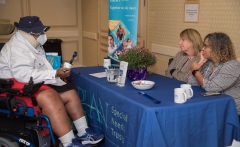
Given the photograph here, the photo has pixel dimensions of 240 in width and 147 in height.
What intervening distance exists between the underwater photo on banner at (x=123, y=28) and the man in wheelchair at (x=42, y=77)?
2.43 feet

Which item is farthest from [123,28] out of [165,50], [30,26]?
[30,26]

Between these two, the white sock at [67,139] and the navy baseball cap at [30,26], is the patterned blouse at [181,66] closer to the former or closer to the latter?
the white sock at [67,139]

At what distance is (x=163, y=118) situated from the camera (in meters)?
1.71

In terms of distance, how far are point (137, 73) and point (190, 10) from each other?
4.22 ft

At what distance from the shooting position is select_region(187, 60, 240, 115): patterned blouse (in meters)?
2.04

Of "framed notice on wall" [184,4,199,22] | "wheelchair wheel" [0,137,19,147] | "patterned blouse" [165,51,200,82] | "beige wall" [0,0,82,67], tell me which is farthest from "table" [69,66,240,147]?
"beige wall" [0,0,82,67]

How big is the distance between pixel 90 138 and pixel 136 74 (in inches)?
25.1

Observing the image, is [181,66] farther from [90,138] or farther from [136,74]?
[90,138]

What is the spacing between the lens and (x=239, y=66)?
210cm

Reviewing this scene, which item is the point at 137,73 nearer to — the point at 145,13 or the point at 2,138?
the point at 2,138

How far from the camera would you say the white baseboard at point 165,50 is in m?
3.45

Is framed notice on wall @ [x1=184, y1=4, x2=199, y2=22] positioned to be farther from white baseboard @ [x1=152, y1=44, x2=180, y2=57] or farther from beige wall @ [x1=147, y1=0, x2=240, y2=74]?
white baseboard @ [x1=152, y1=44, x2=180, y2=57]

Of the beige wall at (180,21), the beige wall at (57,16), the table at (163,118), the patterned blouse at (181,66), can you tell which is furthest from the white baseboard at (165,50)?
the beige wall at (57,16)

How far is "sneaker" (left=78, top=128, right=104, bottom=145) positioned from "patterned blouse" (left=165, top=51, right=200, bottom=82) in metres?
0.92
